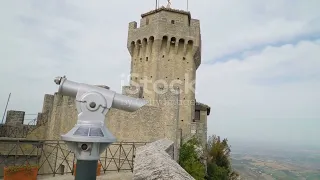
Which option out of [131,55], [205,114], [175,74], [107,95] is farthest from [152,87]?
[107,95]

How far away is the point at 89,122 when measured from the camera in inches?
107

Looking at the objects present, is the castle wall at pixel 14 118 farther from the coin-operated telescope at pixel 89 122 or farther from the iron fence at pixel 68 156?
the coin-operated telescope at pixel 89 122

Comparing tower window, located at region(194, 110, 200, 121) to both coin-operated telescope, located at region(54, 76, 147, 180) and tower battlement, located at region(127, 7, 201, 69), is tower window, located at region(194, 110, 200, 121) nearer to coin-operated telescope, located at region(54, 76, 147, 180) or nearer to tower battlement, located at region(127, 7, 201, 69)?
tower battlement, located at region(127, 7, 201, 69)

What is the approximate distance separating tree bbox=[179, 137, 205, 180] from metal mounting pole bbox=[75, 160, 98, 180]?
12141 mm

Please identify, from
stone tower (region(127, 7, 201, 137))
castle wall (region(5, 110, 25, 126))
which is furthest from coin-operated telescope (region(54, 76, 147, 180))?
castle wall (region(5, 110, 25, 126))

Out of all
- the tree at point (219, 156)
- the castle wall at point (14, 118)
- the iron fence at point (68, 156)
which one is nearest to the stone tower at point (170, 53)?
the tree at point (219, 156)

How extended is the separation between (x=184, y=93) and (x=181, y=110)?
1.49m

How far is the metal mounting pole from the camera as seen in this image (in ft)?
8.28

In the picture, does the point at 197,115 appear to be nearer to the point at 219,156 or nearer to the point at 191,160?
the point at 219,156

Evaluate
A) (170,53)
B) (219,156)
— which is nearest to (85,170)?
(170,53)

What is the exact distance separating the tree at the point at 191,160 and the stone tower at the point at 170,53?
4.27 metres

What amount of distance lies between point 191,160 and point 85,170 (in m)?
12.6

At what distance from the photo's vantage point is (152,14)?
20.8m

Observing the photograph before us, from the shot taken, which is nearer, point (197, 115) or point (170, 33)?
point (170, 33)
